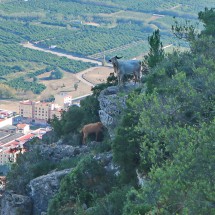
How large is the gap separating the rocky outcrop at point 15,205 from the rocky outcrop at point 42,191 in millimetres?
151

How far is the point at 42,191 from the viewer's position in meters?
18.0

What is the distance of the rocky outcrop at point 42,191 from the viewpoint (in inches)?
707

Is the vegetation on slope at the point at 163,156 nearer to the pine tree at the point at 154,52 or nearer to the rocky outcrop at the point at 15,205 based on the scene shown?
the rocky outcrop at the point at 15,205

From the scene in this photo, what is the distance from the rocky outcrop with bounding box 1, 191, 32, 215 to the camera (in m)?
17.7

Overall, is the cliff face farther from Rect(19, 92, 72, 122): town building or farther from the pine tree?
Rect(19, 92, 72, 122): town building

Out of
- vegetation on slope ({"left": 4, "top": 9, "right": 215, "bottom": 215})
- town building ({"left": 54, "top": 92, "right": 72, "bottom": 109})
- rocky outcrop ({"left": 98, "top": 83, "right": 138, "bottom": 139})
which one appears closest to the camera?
vegetation on slope ({"left": 4, "top": 9, "right": 215, "bottom": 215})

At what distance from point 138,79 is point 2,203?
17.9 feet

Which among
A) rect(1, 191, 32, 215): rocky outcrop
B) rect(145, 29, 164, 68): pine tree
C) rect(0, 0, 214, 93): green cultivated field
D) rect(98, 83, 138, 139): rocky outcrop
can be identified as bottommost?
rect(0, 0, 214, 93): green cultivated field

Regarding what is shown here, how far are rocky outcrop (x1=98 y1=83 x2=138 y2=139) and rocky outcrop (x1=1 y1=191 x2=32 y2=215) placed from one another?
8.32 feet

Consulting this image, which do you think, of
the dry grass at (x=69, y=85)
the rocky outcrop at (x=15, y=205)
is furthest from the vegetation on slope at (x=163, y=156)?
Answer: the dry grass at (x=69, y=85)

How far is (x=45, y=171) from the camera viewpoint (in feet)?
65.0

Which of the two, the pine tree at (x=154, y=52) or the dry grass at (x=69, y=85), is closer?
the pine tree at (x=154, y=52)

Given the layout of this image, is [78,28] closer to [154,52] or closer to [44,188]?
[154,52]

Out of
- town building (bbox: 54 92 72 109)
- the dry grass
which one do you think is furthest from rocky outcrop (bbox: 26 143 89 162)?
the dry grass
